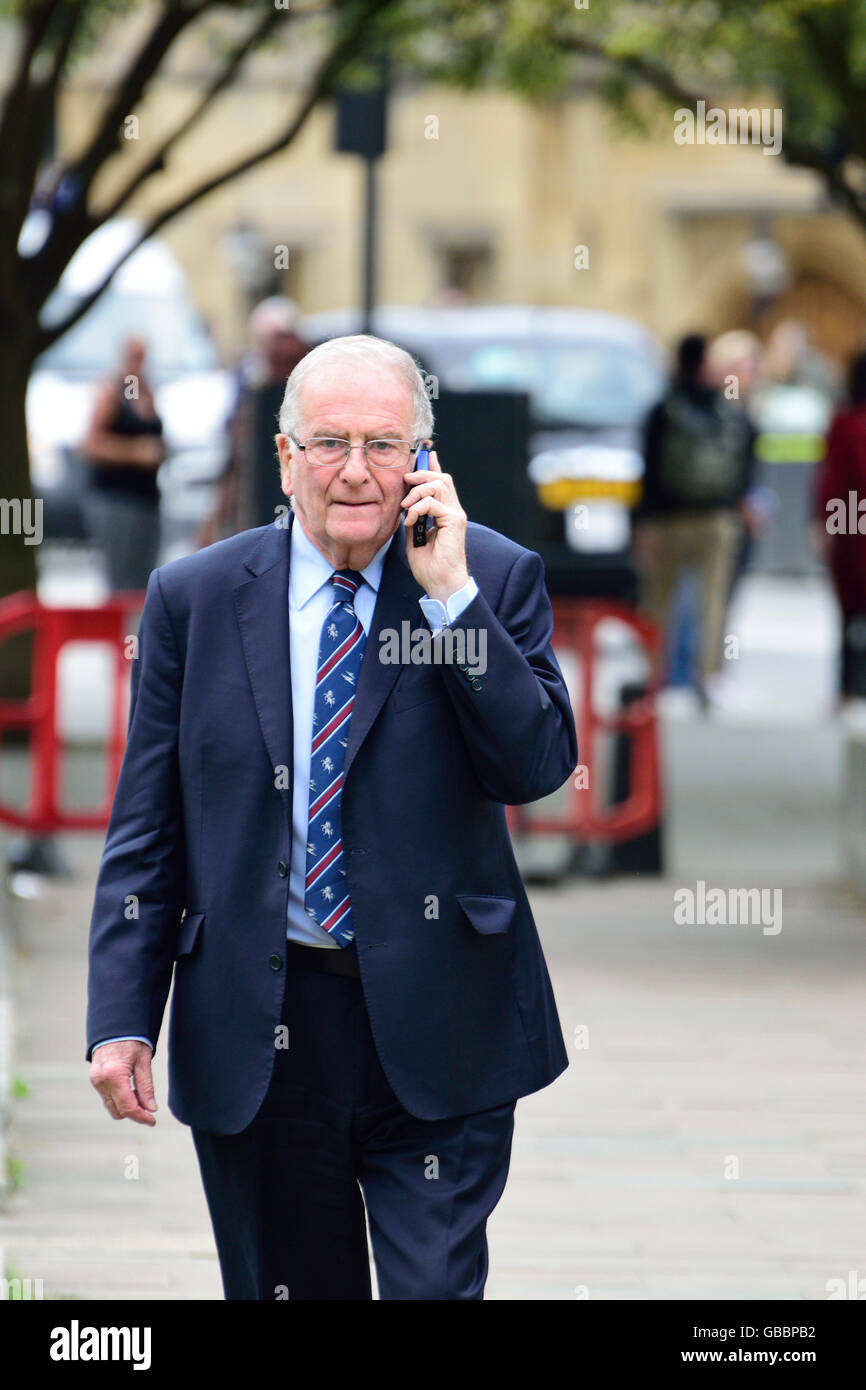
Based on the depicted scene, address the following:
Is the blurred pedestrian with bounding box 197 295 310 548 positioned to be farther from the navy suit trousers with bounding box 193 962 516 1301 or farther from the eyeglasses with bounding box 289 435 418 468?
the navy suit trousers with bounding box 193 962 516 1301

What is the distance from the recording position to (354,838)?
3691mm

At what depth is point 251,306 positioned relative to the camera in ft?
130

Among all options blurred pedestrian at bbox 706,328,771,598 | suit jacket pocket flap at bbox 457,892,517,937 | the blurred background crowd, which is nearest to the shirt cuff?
suit jacket pocket flap at bbox 457,892,517,937

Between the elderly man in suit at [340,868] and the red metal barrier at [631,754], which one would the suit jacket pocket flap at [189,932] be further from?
the red metal barrier at [631,754]

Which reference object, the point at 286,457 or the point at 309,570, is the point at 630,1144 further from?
the point at 286,457

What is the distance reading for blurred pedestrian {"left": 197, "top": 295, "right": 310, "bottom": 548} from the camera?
10.9m

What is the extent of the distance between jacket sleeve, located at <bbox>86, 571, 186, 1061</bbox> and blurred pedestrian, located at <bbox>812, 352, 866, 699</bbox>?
9.88 m

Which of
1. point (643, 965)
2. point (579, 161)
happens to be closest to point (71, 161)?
Answer: point (643, 965)

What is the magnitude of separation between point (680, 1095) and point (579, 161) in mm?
36263

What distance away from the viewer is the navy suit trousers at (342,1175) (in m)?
3.71

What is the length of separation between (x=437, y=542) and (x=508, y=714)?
258mm

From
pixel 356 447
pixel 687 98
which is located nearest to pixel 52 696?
pixel 687 98

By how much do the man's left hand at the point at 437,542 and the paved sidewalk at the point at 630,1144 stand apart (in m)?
2.01
